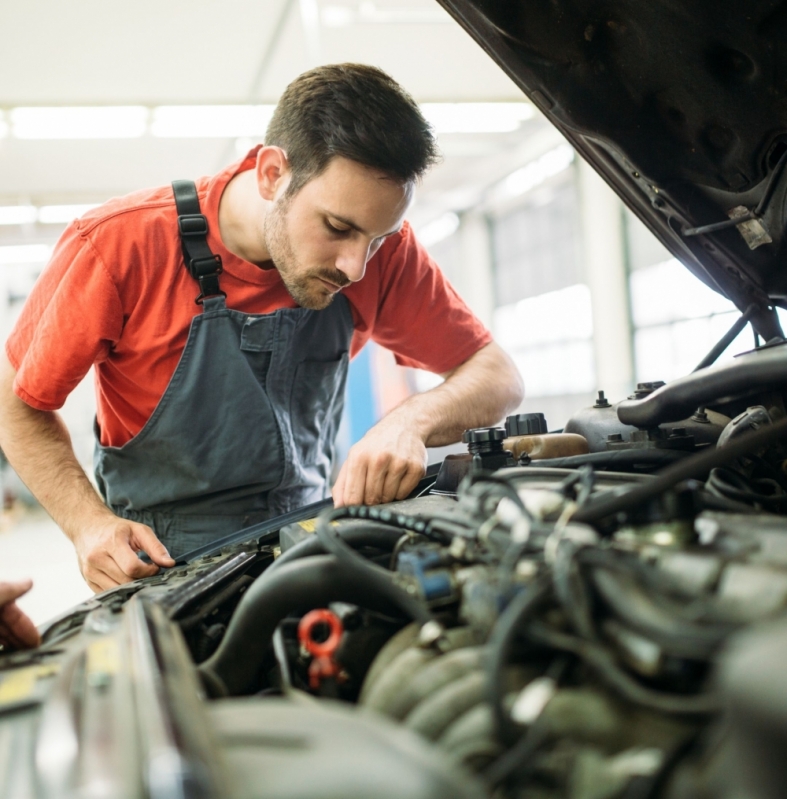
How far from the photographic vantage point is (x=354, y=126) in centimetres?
137

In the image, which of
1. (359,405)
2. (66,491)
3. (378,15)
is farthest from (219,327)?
(359,405)

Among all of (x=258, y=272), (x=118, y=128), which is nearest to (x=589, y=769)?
(x=258, y=272)

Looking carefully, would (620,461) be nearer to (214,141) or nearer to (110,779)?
→ (110,779)

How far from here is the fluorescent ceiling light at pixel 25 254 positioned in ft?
26.9

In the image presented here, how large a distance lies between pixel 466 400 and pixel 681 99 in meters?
0.72

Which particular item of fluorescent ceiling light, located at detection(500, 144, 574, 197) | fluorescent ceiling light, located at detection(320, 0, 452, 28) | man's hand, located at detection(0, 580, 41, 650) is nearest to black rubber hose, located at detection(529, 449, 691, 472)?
man's hand, located at detection(0, 580, 41, 650)

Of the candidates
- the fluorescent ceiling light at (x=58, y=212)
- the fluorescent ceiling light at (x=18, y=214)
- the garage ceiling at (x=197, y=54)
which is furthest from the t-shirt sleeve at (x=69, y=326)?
the fluorescent ceiling light at (x=18, y=214)

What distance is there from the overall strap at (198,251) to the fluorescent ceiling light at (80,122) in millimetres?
4583

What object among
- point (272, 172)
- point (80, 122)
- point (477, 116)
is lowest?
point (272, 172)

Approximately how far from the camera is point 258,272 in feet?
5.06

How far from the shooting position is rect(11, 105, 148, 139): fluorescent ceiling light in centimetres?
543

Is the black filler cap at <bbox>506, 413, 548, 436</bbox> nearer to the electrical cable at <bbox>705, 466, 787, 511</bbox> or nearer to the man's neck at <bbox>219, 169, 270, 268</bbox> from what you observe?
the electrical cable at <bbox>705, 466, 787, 511</bbox>

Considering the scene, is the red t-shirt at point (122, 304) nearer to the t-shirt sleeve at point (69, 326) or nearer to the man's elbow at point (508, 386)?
the t-shirt sleeve at point (69, 326)

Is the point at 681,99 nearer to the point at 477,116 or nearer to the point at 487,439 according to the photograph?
the point at 487,439
